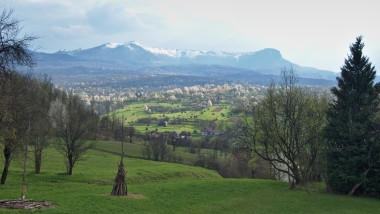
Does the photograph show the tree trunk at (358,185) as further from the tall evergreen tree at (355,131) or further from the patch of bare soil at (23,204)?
the patch of bare soil at (23,204)

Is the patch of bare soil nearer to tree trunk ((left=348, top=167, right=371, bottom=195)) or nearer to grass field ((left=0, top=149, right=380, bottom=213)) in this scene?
grass field ((left=0, top=149, right=380, bottom=213))

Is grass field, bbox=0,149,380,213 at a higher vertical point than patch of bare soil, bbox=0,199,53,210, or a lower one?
lower

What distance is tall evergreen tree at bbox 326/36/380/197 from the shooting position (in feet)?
93.9

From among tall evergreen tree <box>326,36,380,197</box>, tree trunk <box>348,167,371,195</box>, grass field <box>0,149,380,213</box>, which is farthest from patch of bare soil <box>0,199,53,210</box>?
tree trunk <box>348,167,371,195</box>

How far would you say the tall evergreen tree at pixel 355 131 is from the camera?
28.6m

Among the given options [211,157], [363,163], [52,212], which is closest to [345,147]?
[363,163]

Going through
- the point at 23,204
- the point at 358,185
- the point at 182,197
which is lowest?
the point at 182,197

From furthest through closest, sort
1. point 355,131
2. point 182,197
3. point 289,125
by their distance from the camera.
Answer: point 289,125, point 355,131, point 182,197

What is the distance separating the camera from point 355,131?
29.5 meters

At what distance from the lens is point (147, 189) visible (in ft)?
96.2

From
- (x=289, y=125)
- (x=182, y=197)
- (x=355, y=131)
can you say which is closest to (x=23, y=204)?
(x=182, y=197)

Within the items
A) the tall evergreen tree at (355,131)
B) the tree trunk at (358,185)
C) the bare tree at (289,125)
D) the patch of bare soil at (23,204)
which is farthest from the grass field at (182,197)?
the bare tree at (289,125)

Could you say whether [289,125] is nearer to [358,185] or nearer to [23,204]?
[358,185]

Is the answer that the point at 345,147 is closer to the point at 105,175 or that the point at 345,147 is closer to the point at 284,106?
the point at 284,106
